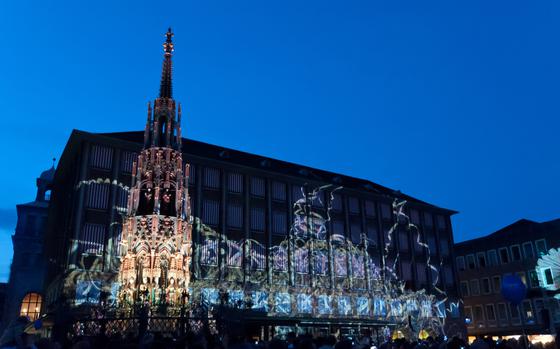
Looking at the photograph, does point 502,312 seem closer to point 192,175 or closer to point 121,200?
point 192,175

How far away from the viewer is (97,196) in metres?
39.5

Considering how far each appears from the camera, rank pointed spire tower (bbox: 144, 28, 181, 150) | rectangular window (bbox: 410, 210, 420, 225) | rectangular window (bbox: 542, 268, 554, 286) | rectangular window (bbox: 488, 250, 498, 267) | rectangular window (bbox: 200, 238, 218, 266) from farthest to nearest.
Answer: rectangular window (bbox: 488, 250, 498, 267), rectangular window (bbox: 410, 210, 420, 225), rectangular window (bbox: 542, 268, 554, 286), rectangular window (bbox: 200, 238, 218, 266), pointed spire tower (bbox: 144, 28, 181, 150)

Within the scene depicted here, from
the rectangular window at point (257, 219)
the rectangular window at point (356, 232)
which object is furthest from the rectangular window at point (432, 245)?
the rectangular window at point (257, 219)

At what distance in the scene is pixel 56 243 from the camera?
1795 inches

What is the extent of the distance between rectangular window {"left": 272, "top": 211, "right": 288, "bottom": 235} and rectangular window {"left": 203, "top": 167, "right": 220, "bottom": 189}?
6.46 m

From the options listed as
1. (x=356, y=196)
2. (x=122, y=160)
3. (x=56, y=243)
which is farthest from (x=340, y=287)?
(x=56, y=243)

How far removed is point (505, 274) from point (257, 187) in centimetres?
3359

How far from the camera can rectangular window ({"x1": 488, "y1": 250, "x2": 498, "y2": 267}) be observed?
62.0 m

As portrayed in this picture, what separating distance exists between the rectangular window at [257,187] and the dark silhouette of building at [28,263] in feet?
97.0

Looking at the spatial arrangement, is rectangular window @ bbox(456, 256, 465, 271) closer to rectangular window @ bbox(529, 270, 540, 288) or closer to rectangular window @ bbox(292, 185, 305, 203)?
rectangular window @ bbox(529, 270, 540, 288)

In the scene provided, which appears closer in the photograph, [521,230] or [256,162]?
[256,162]

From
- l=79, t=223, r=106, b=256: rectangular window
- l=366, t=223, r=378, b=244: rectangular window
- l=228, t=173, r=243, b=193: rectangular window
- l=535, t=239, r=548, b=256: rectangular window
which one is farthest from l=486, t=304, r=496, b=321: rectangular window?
l=79, t=223, r=106, b=256: rectangular window

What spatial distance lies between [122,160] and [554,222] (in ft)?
157

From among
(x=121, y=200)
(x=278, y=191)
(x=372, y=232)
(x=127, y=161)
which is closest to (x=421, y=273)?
(x=372, y=232)
